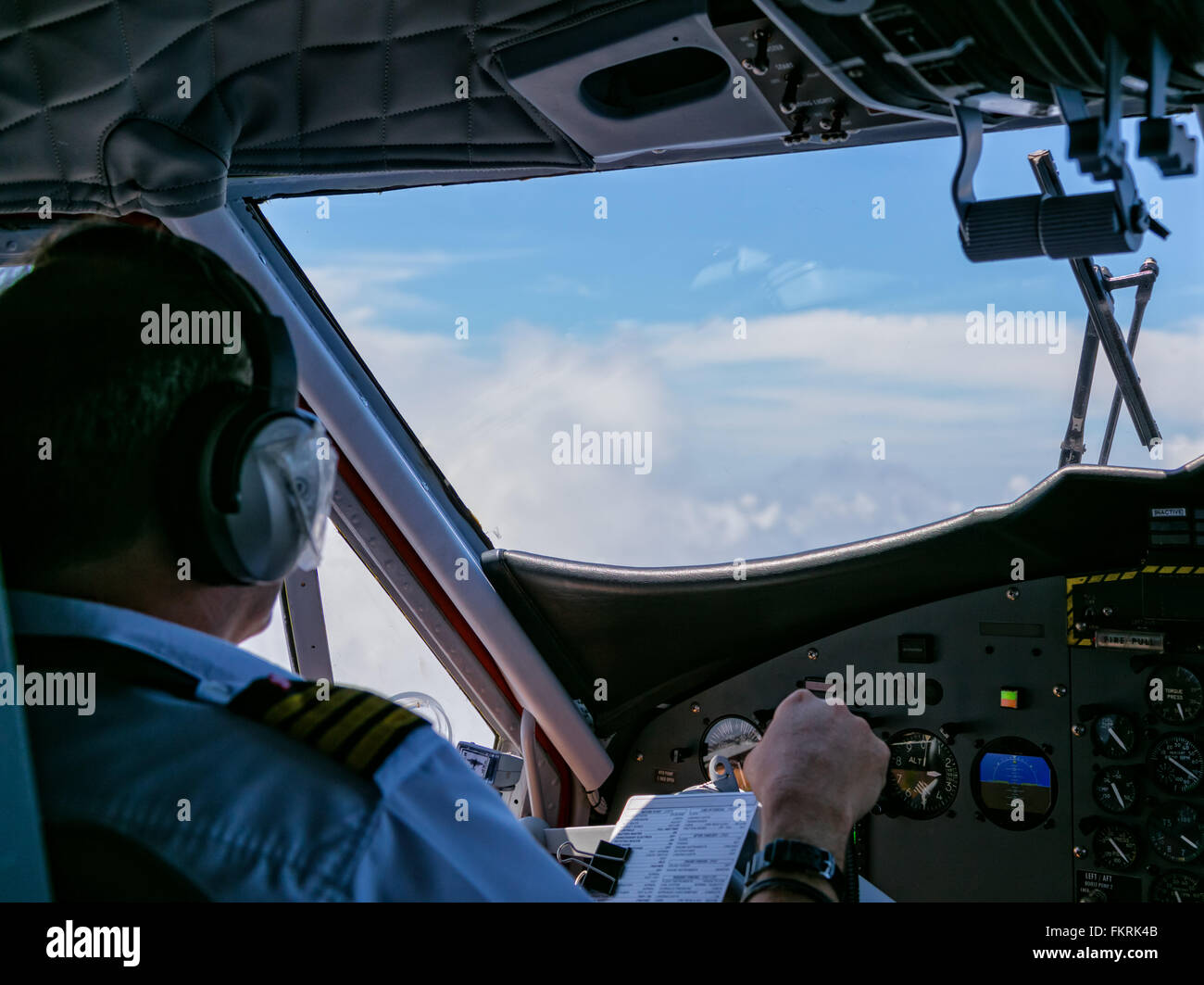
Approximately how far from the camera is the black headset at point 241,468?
0.91m

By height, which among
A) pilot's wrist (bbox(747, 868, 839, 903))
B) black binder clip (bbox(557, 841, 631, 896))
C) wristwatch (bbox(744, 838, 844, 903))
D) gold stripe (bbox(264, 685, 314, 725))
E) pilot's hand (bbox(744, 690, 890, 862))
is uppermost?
gold stripe (bbox(264, 685, 314, 725))

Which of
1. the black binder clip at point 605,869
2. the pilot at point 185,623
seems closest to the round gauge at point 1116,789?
the black binder clip at point 605,869

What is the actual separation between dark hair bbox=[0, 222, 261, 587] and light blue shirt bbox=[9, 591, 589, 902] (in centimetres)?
9

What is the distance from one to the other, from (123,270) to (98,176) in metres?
1.11

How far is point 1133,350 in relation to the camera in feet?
7.59

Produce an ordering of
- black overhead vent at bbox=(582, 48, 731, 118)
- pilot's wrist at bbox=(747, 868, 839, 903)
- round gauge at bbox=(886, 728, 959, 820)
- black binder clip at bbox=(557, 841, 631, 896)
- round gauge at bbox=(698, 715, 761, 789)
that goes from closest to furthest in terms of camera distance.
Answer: pilot's wrist at bbox=(747, 868, 839, 903) → black binder clip at bbox=(557, 841, 631, 896) → black overhead vent at bbox=(582, 48, 731, 118) → round gauge at bbox=(886, 728, 959, 820) → round gauge at bbox=(698, 715, 761, 789)

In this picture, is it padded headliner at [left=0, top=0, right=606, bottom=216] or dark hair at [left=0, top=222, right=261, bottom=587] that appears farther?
padded headliner at [left=0, top=0, right=606, bottom=216]

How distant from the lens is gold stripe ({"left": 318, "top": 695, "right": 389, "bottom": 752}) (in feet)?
2.56

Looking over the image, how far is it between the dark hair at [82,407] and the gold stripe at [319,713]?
239mm

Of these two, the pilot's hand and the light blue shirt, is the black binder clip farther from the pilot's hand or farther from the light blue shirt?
the light blue shirt

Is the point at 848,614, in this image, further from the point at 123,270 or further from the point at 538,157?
the point at 123,270

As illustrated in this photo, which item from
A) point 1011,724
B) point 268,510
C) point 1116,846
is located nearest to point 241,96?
point 268,510

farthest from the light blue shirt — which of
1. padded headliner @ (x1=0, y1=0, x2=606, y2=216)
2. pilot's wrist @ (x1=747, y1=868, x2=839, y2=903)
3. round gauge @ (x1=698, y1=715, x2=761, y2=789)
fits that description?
round gauge @ (x1=698, y1=715, x2=761, y2=789)
